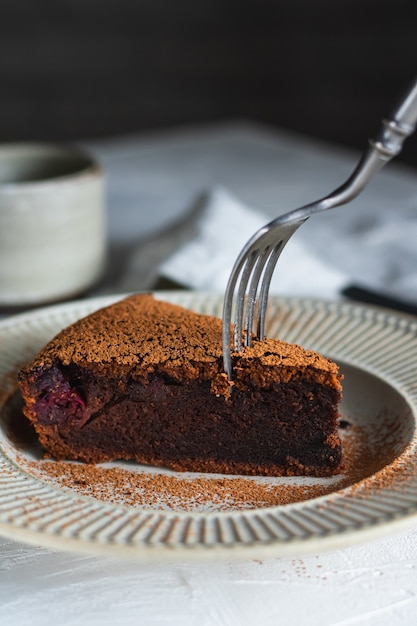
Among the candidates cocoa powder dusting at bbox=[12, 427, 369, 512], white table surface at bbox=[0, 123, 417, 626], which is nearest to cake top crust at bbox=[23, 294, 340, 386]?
cocoa powder dusting at bbox=[12, 427, 369, 512]

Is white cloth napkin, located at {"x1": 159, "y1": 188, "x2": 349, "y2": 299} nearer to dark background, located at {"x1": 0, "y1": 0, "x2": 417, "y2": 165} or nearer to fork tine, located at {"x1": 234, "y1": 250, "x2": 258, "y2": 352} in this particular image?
fork tine, located at {"x1": 234, "y1": 250, "x2": 258, "y2": 352}

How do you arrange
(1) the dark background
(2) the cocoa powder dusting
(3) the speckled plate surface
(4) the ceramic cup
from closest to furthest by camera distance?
(3) the speckled plate surface
(2) the cocoa powder dusting
(4) the ceramic cup
(1) the dark background

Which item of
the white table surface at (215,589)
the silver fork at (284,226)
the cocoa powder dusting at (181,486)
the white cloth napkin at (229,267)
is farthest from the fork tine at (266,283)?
the white cloth napkin at (229,267)

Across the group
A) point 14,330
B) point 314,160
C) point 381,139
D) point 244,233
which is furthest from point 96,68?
point 381,139

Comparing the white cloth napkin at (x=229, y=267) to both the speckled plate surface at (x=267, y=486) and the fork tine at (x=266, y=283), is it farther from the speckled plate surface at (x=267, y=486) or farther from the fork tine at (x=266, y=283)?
the fork tine at (x=266, y=283)

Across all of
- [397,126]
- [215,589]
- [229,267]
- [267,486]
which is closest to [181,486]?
[267,486]
